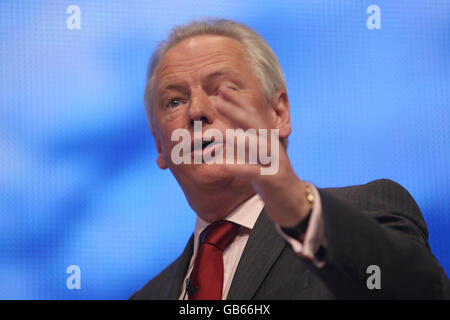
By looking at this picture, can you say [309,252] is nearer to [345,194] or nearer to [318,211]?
[318,211]

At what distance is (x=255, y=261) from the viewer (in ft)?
4.48

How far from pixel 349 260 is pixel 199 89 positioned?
0.83 meters

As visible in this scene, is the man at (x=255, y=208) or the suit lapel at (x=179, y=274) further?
the suit lapel at (x=179, y=274)

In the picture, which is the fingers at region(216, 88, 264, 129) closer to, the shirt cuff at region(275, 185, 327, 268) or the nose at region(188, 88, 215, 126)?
the shirt cuff at region(275, 185, 327, 268)

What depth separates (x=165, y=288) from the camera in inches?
66.4

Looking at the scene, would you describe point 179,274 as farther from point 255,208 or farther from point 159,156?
point 159,156

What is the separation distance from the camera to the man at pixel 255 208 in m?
0.99

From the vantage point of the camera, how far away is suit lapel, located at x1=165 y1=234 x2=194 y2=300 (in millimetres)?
1581

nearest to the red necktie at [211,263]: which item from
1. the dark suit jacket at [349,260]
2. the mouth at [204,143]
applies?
the dark suit jacket at [349,260]

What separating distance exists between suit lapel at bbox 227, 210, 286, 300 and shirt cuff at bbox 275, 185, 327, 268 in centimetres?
37

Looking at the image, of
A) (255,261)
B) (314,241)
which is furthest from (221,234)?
(314,241)

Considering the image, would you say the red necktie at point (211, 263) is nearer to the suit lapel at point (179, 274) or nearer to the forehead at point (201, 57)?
the suit lapel at point (179, 274)

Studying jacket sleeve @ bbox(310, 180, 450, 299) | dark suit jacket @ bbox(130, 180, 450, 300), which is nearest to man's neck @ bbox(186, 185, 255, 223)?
dark suit jacket @ bbox(130, 180, 450, 300)
